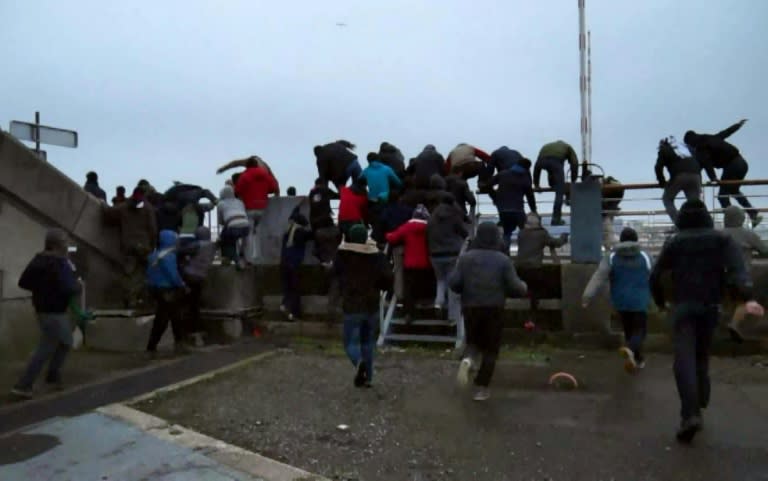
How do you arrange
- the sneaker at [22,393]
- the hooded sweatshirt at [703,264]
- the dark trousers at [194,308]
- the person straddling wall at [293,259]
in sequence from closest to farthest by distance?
the hooded sweatshirt at [703,264], the sneaker at [22,393], the dark trousers at [194,308], the person straddling wall at [293,259]

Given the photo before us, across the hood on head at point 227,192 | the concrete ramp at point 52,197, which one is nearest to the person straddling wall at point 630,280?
the hood on head at point 227,192

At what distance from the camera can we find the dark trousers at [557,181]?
1140 cm

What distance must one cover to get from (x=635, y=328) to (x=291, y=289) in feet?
17.6

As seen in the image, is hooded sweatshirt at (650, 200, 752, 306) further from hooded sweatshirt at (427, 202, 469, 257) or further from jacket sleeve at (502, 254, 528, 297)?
hooded sweatshirt at (427, 202, 469, 257)

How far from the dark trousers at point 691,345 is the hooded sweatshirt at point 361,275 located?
3.12 m

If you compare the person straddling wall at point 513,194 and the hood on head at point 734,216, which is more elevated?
the person straddling wall at point 513,194

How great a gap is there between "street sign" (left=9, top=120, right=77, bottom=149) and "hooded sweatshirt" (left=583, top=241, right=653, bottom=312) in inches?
317

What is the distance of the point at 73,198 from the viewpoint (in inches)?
452

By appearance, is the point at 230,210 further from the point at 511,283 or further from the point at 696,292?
the point at 696,292

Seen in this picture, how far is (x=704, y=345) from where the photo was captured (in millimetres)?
6262

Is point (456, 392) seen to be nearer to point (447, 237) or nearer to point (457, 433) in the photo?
point (457, 433)

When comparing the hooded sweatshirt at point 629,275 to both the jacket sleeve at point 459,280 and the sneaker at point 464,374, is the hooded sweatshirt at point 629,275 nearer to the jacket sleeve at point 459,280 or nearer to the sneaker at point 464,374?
the jacket sleeve at point 459,280

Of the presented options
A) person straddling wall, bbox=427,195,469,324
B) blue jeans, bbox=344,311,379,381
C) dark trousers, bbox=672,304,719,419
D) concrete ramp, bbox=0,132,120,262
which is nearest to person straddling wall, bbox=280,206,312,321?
person straddling wall, bbox=427,195,469,324

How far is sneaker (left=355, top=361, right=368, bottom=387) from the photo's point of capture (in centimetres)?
808
